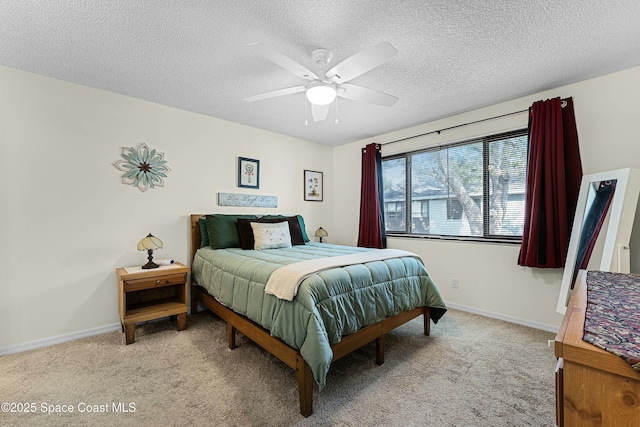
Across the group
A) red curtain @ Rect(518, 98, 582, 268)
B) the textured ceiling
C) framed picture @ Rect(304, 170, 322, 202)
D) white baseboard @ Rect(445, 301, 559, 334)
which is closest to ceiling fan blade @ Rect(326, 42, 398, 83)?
the textured ceiling

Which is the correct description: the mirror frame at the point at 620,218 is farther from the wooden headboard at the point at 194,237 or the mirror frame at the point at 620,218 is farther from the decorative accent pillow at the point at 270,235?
the wooden headboard at the point at 194,237

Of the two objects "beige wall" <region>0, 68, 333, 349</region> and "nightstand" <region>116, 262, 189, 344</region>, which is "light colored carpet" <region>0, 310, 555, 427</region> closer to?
"nightstand" <region>116, 262, 189, 344</region>

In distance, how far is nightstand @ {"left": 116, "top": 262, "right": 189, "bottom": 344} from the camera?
245 centimetres

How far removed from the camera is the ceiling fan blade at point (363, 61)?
1.61 metres

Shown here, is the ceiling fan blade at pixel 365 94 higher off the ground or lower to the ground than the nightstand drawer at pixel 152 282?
higher

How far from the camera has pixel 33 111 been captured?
2426 mm

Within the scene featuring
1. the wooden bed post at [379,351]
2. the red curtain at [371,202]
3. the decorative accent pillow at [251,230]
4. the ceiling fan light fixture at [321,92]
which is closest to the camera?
the ceiling fan light fixture at [321,92]

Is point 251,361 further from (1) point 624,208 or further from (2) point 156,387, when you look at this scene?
(1) point 624,208

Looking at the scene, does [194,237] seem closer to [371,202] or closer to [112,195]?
[112,195]

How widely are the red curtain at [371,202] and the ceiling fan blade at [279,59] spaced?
7.69 feet

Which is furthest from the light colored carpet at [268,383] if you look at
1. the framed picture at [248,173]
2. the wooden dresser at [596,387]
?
the framed picture at [248,173]

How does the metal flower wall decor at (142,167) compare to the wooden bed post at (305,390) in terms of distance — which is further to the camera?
the metal flower wall decor at (142,167)

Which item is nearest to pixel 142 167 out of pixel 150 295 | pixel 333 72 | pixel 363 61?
pixel 150 295

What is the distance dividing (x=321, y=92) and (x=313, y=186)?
2.72m
